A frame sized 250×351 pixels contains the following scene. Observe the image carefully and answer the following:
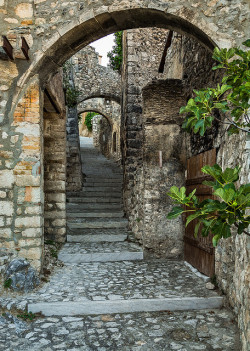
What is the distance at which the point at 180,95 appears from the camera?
16.1 ft

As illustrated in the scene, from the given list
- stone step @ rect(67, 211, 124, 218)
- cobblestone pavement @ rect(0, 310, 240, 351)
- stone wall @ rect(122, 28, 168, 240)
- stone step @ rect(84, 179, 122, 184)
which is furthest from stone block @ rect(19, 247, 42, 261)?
stone step @ rect(84, 179, 122, 184)

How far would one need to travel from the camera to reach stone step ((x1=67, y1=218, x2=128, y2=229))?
240 inches

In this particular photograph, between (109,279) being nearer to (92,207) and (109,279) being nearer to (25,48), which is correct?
(25,48)

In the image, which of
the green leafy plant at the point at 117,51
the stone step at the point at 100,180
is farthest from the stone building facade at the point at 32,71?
the green leafy plant at the point at 117,51

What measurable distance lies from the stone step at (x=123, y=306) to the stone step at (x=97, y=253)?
64.5 inches

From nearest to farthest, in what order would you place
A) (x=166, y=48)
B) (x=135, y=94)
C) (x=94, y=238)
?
(x=94, y=238) → (x=166, y=48) → (x=135, y=94)

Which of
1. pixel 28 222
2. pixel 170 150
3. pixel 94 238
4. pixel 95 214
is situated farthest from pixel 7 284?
pixel 95 214

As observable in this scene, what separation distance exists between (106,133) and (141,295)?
14156mm

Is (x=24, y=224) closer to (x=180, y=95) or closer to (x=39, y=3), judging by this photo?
(x=39, y=3)

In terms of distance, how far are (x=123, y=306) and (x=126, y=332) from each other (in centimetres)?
A: 44

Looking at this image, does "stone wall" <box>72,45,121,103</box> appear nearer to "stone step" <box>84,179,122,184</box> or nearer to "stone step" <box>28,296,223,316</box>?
"stone step" <box>84,179,122,184</box>

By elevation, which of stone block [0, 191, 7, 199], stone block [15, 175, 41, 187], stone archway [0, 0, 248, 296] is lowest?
stone block [0, 191, 7, 199]

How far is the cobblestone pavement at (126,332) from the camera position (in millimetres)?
2471

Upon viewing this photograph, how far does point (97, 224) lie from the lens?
616 centimetres
